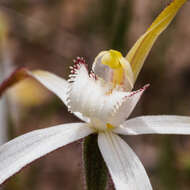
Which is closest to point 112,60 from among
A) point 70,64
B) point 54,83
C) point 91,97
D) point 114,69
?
point 114,69

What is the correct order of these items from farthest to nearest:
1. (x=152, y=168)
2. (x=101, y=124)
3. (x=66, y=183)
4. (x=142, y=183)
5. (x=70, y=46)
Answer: (x=70, y=46) < (x=66, y=183) < (x=152, y=168) < (x=101, y=124) < (x=142, y=183)

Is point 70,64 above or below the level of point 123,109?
below

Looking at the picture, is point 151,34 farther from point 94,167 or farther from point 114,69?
point 94,167

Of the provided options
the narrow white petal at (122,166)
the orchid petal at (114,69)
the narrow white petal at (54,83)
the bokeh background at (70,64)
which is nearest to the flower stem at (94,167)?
the narrow white petal at (122,166)

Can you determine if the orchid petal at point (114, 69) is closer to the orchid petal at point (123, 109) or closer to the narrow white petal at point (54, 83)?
the orchid petal at point (123, 109)

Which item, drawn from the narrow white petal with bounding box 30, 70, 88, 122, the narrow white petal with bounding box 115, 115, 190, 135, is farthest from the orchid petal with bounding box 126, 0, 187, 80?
the narrow white petal with bounding box 30, 70, 88, 122

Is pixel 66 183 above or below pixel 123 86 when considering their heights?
below

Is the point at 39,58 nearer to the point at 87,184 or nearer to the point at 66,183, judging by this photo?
the point at 66,183

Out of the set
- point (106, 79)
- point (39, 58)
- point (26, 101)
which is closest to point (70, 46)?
point (39, 58)
